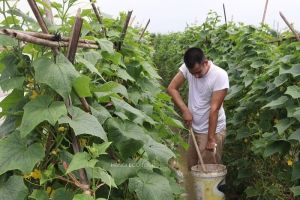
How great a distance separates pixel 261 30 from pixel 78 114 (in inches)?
167

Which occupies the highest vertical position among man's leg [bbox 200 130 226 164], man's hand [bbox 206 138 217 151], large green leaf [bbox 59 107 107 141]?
large green leaf [bbox 59 107 107 141]

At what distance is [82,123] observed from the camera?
5.87 ft

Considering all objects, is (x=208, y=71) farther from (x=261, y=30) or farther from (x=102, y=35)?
(x=261, y=30)

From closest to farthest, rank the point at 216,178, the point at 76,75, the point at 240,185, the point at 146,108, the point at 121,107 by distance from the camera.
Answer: the point at 76,75 < the point at 121,107 < the point at 146,108 < the point at 216,178 < the point at 240,185

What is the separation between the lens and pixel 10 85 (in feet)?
6.31

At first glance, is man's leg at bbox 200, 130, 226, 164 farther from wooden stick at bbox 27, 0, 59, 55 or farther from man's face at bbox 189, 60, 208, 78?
wooden stick at bbox 27, 0, 59, 55

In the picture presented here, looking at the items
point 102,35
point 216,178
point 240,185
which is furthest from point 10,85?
point 240,185

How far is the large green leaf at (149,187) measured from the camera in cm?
214

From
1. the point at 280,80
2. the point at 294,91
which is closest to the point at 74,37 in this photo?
the point at 294,91

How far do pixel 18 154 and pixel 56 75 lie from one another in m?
0.36

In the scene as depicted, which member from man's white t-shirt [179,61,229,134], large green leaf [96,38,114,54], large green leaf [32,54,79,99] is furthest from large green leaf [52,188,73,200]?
man's white t-shirt [179,61,229,134]

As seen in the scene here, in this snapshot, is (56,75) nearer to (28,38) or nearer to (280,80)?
(28,38)

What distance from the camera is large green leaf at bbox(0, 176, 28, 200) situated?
1764 mm

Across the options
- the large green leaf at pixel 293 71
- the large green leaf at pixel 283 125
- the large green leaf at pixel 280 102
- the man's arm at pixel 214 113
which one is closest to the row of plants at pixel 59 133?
the large green leaf at pixel 283 125
